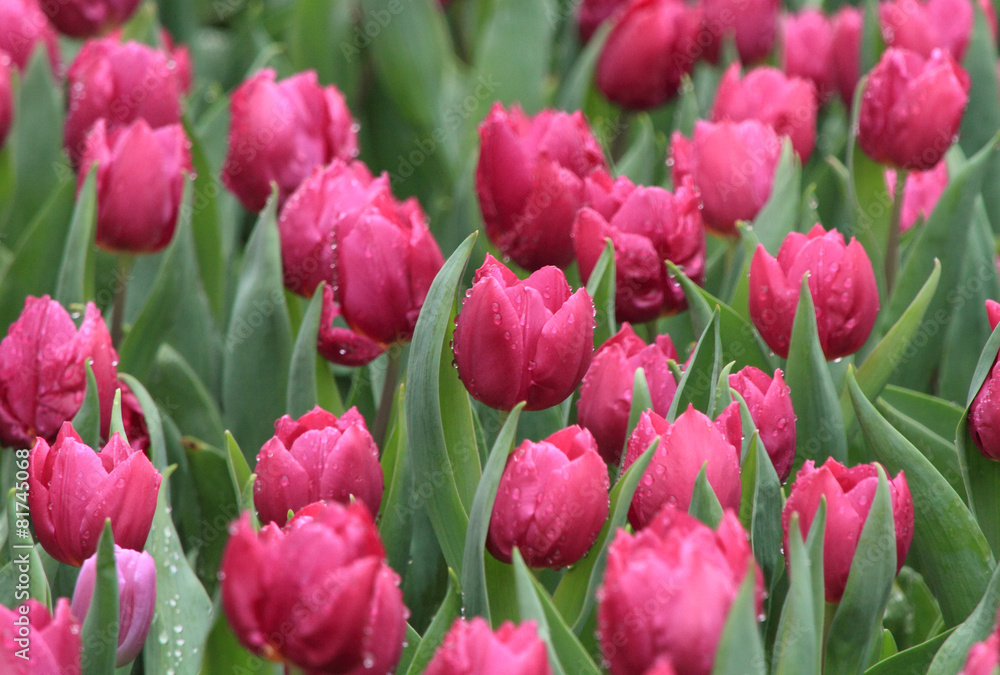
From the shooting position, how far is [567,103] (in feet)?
5.84

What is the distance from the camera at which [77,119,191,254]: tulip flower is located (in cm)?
112

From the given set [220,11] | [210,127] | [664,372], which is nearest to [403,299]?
[664,372]

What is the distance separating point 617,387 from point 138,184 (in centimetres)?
55

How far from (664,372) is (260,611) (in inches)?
17.0

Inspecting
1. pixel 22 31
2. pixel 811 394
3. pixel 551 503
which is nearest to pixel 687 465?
pixel 551 503

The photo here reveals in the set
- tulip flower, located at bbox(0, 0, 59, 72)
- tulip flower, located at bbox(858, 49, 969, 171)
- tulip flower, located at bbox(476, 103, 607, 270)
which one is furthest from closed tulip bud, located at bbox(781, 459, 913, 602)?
tulip flower, located at bbox(0, 0, 59, 72)

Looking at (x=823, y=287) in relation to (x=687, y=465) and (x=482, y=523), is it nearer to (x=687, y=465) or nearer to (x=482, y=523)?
(x=687, y=465)

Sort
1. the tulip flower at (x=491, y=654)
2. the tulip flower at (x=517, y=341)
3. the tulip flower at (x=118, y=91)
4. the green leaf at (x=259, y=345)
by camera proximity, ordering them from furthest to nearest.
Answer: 1. the tulip flower at (x=118, y=91)
2. the green leaf at (x=259, y=345)
3. the tulip flower at (x=517, y=341)
4. the tulip flower at (x=491, y=654)

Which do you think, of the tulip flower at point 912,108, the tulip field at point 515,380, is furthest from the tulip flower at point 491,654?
the tulip flower at point 912,108

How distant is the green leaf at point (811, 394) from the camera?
88 cm

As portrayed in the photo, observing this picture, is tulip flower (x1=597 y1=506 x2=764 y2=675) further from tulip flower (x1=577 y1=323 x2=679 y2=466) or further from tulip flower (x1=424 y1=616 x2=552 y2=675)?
tulip flower (x1=577 y1=323 x2=679 y2=466)

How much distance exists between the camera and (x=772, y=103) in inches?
52.7

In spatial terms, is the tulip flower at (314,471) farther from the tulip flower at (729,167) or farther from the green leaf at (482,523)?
the tulip flower at (729,167)

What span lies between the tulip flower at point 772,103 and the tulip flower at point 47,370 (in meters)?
0.77
